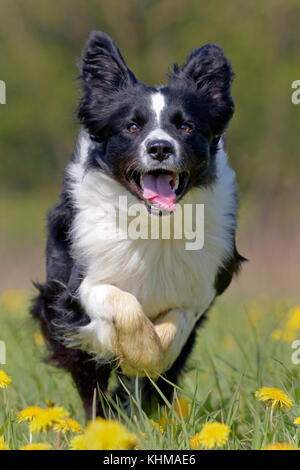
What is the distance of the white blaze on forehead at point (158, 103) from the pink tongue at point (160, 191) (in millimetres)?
319

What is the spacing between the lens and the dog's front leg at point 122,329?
384 centimetres

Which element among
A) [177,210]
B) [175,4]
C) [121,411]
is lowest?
[121,411]

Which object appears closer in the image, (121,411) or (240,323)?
(121,411)

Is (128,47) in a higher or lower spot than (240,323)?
higher

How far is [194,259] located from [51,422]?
1628 millimetres

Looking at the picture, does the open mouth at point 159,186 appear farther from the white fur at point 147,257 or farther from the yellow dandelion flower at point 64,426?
the yellow dandelion flower at point 64,426

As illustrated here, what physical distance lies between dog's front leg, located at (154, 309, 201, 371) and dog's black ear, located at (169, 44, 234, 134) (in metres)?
1.11

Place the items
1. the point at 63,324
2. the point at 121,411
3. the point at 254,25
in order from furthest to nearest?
the point at 254,25 → the point at 63,324 → the point at 121,411

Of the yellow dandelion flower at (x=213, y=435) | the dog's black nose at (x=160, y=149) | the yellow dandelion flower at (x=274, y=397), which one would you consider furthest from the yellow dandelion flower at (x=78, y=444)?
the dog's black nose at (x=160, y=149)

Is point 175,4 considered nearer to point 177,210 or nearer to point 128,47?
point 128,47

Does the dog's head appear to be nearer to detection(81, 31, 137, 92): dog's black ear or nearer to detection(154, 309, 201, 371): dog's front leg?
detection(81, 31, 137, 92): dog's black ear

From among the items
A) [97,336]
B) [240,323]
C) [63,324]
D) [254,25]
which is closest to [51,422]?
[97,336]

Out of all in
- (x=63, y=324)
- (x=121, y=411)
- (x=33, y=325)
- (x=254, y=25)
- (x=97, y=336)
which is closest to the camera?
(x=121, y=411)

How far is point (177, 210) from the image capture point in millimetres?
4105
